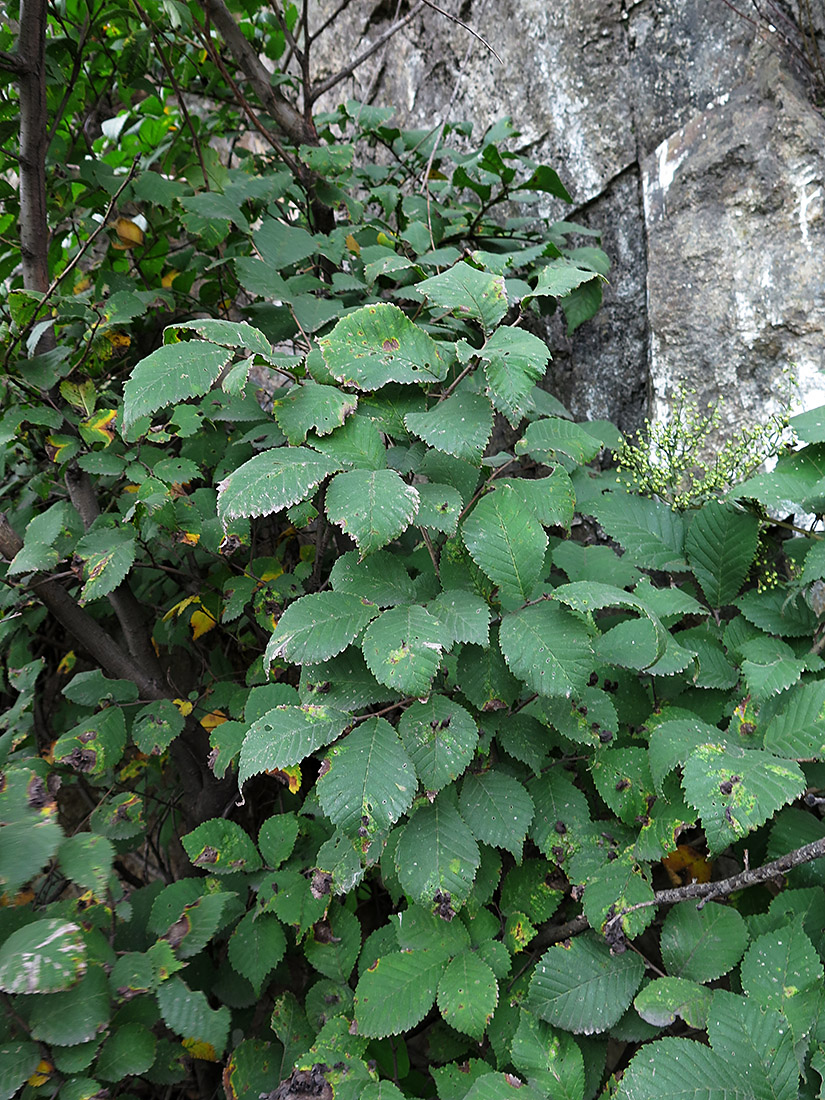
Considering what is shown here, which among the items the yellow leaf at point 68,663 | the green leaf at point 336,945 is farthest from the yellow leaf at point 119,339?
the green leaf at point 336,945

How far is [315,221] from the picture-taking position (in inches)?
81.1

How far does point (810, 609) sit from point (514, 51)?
6.92ft

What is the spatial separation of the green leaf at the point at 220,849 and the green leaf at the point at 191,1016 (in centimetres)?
21

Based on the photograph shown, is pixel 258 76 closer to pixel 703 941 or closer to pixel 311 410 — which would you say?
pixel 311 410

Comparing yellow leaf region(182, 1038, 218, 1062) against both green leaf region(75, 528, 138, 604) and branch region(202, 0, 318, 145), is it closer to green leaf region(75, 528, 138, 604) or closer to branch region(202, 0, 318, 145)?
green leaf region(75, 528, 138, 604)

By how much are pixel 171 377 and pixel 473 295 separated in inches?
19.1

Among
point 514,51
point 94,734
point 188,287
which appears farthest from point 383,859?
point 514,51

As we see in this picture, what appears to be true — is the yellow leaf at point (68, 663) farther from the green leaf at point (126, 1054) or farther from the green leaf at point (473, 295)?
the green leaf at point (473, 295)

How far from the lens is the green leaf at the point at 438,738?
0.98m

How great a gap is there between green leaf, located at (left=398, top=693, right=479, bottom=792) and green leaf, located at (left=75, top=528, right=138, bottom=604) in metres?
0.69

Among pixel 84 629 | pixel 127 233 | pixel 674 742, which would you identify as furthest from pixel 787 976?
pixel 127 233

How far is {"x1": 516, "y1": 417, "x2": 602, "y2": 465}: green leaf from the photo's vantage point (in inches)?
49.3

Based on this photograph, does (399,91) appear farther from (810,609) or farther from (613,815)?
(613,815)

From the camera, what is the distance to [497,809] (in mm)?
1086
